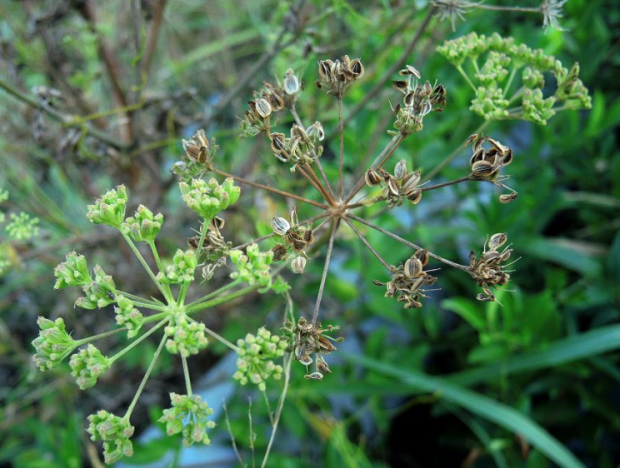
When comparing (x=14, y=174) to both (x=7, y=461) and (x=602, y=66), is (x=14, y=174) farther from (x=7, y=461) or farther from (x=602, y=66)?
(x=602, y=66)

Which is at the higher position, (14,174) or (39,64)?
(39,64)

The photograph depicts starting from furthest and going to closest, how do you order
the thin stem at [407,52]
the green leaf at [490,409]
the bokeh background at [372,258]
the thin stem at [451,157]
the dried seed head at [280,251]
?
the bokeh background at [372,258] → the green leaf at [490,409] → the thin stem at [407,52] → the thin stem at [451,157] → the dried seed head at [280,251]

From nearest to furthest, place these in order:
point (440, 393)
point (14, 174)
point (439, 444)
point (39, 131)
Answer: point (39, 131) → point (440, 393) → point (439, 444) → point (14, 174)

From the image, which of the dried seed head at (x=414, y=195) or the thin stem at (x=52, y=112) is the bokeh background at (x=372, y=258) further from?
the dried seed head at (x=414, y=195)

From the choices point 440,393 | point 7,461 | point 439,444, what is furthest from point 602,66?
point 7,461

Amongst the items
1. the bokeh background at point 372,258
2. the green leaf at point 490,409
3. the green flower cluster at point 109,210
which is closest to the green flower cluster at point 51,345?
the green flower cluster at point 109,210

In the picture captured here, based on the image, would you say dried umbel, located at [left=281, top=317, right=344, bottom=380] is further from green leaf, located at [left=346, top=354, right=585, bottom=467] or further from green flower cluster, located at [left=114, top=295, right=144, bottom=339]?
green leaf, located at [left=346, top=354, right=585, bottom=467]

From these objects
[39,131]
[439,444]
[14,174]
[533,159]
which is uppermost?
[533,159]

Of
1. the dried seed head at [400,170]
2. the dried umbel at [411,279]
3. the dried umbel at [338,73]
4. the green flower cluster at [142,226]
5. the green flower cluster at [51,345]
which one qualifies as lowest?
the green flower cluster at [51,345]
